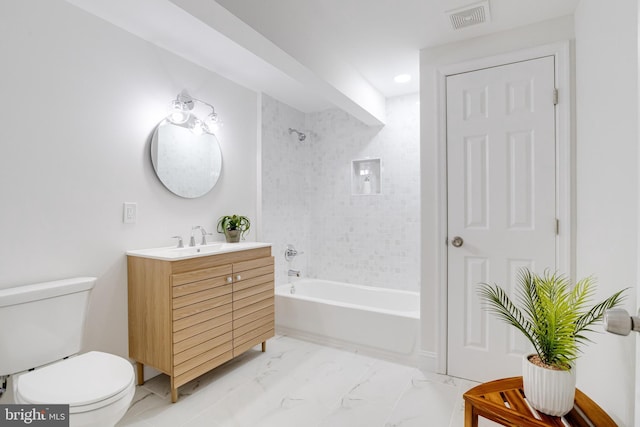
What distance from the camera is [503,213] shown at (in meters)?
2.15

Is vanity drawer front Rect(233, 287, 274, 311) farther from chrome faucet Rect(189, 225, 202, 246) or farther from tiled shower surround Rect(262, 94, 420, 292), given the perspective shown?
tiled shower surround Rect(262, 94, 420, 292)

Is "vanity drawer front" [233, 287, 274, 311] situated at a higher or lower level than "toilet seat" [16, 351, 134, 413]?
higher

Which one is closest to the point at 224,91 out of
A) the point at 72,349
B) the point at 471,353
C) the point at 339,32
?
the point at 339,32

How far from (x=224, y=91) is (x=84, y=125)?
1.21m

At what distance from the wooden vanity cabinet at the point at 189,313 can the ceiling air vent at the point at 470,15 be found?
6.75 feet

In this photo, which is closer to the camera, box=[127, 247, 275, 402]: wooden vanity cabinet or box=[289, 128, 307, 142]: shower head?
box=[127, 247, 275, 402]: wooden vanity cabinet

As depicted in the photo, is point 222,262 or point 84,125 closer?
point 84,125

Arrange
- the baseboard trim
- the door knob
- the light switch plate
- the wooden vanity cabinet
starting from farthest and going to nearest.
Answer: the baseboard trim < the light switch plate < the wooden vanity cabinet < the door knob

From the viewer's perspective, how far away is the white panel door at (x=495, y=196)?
205 cm

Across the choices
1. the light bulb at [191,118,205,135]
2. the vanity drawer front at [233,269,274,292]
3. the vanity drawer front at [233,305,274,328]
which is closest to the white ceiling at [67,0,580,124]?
the light bulb at [191,118,205,135]

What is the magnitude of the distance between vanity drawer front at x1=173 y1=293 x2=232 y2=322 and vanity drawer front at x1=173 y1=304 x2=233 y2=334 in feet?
0.06

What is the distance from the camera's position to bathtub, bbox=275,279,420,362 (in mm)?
2547

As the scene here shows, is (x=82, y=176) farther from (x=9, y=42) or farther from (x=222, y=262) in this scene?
(x=222, y=262)

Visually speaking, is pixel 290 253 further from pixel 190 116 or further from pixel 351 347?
pixel 190 116
